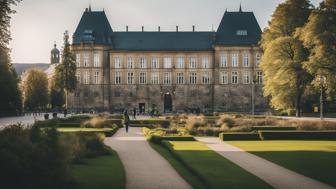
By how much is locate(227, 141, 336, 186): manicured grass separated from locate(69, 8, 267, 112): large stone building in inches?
1963

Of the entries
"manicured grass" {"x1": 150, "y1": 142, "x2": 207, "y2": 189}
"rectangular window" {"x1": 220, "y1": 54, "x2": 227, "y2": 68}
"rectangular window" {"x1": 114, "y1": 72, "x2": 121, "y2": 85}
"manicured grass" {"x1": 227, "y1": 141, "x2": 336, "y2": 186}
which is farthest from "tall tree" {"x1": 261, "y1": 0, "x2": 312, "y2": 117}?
"rectangular window" {"x1": 114, "y1": 72, "x2": 121, "y2": 85}

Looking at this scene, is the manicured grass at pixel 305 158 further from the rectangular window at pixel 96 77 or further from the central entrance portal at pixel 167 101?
the rectangular window at pixel 96 77

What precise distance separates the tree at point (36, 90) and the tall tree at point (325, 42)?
224 feet

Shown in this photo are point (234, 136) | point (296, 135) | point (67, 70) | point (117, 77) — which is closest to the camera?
point (234, 136)

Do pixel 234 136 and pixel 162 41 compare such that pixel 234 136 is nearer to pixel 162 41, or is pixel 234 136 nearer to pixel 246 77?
pixel 246 77

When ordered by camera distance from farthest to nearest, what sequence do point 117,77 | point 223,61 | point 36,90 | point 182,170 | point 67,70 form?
point 36,90 → point 117,77 → point 223,61 → point 67,70 → point 182,170

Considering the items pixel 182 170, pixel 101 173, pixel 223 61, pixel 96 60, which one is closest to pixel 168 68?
pixel 223 61

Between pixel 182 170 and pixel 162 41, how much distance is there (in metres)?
62.3

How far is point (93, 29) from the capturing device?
A: 247 ft

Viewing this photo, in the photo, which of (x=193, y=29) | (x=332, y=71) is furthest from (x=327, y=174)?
(x=193, y=29)

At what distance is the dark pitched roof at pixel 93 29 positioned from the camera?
7469 centimetres

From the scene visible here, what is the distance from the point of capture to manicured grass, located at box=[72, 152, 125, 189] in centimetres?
1361

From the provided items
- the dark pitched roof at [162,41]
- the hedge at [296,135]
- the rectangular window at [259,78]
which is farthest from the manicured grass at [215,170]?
the dark pitched roof at [162,41]

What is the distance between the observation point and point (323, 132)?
97.3ft
